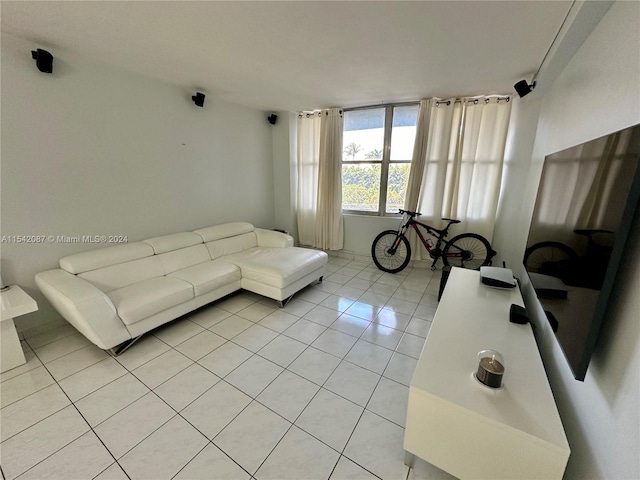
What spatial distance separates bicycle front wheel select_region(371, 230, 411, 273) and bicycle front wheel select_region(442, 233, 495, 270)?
1.85ft

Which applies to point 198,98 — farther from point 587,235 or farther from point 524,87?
point 587,235

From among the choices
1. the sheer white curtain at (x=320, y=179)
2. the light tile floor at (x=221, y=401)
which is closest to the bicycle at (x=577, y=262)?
the light tile floor at (x=221, y=401)

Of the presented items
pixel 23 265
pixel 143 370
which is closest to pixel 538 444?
pixel 143 370

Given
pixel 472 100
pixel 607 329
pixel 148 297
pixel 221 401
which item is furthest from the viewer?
pixel 472 100

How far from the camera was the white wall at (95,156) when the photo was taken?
6.93 ft

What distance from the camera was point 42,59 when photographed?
206 centimetres

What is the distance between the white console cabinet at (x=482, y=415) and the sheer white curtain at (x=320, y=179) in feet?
10.3

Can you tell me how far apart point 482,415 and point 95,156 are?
3578 mm

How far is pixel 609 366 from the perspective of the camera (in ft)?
2.81

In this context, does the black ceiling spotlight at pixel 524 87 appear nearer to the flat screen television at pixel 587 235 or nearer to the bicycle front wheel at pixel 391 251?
the flat screen television at pixel 587 235

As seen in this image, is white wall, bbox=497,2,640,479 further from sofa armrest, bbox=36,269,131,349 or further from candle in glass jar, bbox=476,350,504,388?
sofa armrest, bbox=36,269,131,349

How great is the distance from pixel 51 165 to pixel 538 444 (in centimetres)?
→ 375

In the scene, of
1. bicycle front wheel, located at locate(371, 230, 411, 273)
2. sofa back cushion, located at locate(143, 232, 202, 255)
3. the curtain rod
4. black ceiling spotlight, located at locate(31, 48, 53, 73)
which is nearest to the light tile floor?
sofa back cushion, located at locate(143, 232, 202, 255)

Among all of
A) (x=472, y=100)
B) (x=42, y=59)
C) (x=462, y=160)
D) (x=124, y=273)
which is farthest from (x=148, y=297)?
→ (x=472, y=100)
